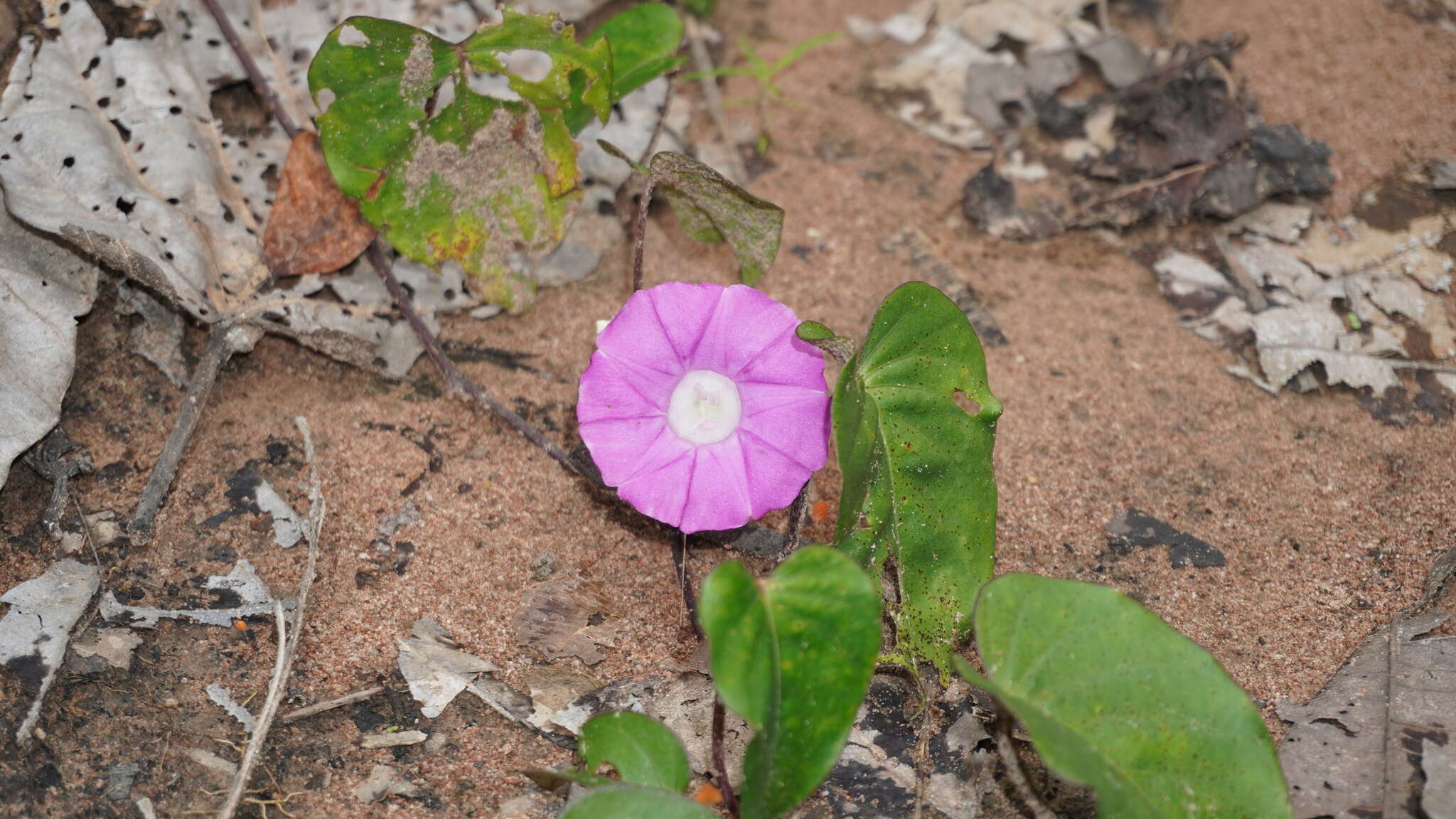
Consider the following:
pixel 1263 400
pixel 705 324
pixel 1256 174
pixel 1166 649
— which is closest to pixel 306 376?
pixel 705 324

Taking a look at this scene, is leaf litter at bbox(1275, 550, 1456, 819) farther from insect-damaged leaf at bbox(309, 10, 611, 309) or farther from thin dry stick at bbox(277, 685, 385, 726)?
insect-damaged leaf at bbox(309, 10, 611, 309)

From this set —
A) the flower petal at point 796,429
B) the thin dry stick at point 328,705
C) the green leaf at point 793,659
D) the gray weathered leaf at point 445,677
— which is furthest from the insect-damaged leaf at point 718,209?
the thin dry stick at point 328,705

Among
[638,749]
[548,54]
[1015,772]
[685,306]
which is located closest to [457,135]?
[548,54]

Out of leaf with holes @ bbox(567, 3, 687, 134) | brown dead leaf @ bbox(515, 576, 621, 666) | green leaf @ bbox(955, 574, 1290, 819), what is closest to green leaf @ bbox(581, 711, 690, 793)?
brown dead leaf @ bbox(515, 576, 621, 666)

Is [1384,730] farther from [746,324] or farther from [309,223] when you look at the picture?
[309,223]

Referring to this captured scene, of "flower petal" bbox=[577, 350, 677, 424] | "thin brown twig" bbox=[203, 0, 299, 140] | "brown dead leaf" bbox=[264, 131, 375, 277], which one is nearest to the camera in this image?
"flower petal" bbox=[577, 350, 677, 424]

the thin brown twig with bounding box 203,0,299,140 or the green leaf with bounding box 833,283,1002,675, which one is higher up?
the thin brown twig with bounding box 203,0,299,140

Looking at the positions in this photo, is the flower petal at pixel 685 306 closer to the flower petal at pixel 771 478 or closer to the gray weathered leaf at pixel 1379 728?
the flower petal at pixel 771 478
